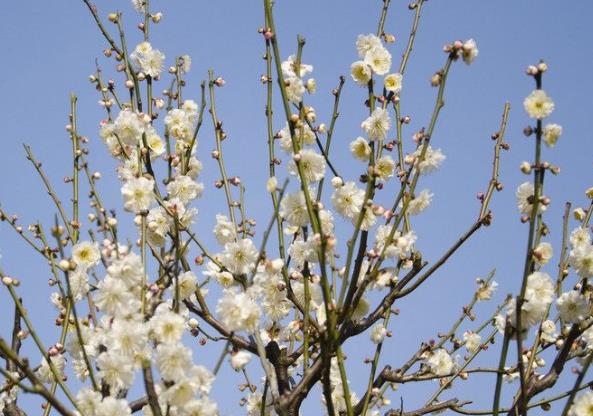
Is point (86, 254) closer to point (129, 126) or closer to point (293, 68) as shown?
point (129, 126)

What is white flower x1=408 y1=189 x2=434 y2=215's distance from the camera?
3.97m

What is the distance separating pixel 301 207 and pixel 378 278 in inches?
19.7

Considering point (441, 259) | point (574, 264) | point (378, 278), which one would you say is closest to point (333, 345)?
point (378, 278)

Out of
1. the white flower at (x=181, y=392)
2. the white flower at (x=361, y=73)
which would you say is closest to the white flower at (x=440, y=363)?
the white flower at (x=361, y=73)

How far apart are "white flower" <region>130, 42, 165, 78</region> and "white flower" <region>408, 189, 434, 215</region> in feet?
6.30

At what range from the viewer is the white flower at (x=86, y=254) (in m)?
3.84

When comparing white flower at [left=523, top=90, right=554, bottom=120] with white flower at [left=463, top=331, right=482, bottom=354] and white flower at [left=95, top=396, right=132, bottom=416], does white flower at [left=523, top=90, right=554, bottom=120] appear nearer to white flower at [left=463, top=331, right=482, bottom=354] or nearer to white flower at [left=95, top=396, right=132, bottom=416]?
white flower at [left=95, top=396, right=132, bottom=416]

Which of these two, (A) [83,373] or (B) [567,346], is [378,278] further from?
(A) [83,373]

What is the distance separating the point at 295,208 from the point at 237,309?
61cm

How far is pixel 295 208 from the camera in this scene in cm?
358

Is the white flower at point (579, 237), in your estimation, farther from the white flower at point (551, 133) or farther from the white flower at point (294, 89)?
the white flower at point (294, 89)

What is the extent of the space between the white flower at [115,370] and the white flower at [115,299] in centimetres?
18

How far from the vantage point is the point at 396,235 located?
3.75 metres

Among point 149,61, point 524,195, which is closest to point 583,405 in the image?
point 524,195
